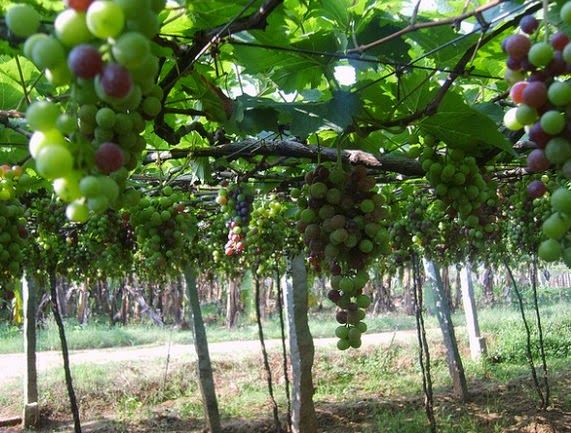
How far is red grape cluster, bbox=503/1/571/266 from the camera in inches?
30.8

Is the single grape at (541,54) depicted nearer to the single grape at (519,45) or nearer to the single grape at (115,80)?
the single grape at (519,45)

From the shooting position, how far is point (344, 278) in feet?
5.88

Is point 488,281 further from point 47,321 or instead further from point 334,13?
point 334,13

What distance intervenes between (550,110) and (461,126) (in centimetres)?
104

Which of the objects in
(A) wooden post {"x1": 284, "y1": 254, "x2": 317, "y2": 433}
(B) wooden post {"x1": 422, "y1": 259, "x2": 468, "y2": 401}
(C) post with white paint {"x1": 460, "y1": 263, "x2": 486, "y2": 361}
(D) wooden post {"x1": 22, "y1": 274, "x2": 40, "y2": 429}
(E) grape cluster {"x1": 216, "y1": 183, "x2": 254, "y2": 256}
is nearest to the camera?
Answer: (E) grape cluster {"x1": 216, "y1": 183, "x2": 254, "y2": 256}

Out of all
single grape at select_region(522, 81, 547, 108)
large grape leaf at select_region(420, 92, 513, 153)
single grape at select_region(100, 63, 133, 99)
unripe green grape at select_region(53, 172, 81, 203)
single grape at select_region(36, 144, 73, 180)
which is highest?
large grape leaf at select_region(420, 92, 513, 153)

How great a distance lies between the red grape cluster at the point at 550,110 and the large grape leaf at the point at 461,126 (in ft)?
2.90

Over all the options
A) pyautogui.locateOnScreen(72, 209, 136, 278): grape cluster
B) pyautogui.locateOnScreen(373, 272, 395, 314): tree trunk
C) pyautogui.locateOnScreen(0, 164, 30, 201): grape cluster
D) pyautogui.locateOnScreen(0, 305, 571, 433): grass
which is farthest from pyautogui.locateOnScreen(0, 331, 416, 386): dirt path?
pyautogui.locateOnScreen(0, 164, 30, 201): grape cluster

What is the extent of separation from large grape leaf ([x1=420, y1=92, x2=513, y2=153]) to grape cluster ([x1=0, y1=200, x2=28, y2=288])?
4.90 feet

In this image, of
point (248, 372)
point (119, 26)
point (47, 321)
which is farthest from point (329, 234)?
Answer: point (47, 321)

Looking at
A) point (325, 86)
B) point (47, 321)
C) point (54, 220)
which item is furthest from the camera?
point (47, 321)

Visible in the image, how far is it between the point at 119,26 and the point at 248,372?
39.6 ft

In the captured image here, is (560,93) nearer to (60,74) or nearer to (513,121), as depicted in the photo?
(513,121)

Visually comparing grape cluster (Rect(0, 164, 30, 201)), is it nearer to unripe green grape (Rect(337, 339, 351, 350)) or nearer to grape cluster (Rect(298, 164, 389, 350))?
grape cluster (Rect(298, 164, 389, 350))
